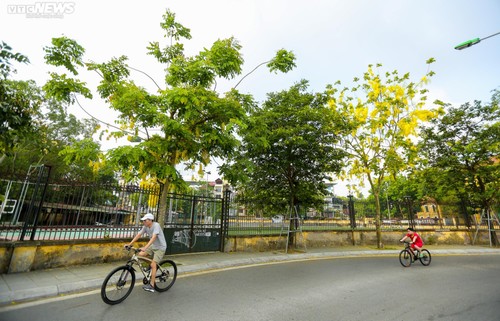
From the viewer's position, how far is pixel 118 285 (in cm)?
510

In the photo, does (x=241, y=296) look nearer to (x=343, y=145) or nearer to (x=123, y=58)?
(x=123, y=58)

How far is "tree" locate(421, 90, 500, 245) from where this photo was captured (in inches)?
616

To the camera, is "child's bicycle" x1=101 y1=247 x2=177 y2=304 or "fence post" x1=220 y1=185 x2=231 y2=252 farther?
"fence post" x1=220 y1=185 x2=231 y2=252

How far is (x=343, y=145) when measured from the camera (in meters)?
15.2

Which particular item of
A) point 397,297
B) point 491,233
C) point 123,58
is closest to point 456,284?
point 397,297

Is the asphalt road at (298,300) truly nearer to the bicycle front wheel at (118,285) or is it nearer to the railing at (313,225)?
the bicycle front wheel at (118,285)

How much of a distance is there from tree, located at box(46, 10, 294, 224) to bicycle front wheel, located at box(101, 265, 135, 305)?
2.84 m

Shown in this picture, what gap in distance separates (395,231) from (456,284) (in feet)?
37.4

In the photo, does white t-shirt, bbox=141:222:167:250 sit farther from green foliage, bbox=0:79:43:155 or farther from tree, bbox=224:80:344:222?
A: tree, bbox=224:80:344:222

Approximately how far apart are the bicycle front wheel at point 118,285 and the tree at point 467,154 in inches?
768

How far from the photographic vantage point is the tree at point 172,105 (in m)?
7.02

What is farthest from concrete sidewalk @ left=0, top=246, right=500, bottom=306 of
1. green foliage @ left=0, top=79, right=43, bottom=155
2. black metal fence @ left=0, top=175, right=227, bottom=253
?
green foliage @ left=0, top=79, right=43, bottom=155

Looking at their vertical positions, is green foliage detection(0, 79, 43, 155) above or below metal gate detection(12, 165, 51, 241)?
above

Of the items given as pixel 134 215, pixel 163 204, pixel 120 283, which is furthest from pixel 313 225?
pixel 120 283
